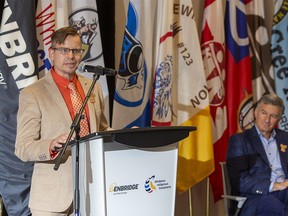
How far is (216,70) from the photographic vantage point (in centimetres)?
459

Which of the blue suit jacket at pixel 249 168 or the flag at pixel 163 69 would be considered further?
the flag at pixel 163 69

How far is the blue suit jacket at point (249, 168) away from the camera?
3.73 m

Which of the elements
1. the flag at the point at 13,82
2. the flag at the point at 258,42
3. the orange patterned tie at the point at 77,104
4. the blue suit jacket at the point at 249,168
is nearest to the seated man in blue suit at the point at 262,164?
the blue suit jacket at the point at 249,168

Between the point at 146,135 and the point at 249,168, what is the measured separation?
1.81 meters

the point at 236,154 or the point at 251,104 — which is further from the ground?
the point at 251,104

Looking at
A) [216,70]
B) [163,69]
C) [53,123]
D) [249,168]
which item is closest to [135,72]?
[163,69]

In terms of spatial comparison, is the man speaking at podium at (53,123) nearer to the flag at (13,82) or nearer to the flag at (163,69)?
the flag at (13,82)

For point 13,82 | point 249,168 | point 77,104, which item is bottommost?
point 249,168

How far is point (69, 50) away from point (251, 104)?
2600mm

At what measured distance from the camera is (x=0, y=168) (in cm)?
343

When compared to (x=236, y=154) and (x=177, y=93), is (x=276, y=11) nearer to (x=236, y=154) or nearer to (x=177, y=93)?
(x=177, y=93)

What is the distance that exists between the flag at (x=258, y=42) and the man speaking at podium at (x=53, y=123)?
267 cm

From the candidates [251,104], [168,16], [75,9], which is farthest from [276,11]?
[75,9]

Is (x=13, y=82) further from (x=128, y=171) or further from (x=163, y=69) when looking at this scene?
(x=128, y=171)
